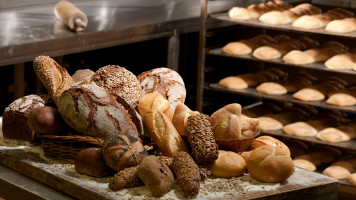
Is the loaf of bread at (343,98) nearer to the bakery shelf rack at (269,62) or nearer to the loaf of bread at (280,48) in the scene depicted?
the bakery shelf rack at (269,62)

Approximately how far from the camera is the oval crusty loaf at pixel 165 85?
1925 mm

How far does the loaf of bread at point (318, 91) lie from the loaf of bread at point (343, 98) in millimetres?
80

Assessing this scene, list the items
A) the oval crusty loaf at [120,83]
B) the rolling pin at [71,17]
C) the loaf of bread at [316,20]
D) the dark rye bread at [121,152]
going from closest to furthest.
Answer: the dark rye bread at [121,152], the oval crusty loaf at [120,83], the rolling pin at [71,17], the loaf of bread at [316,20]

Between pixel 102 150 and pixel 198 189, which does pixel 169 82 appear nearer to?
pixel 102 150

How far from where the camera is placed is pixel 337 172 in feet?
11.3

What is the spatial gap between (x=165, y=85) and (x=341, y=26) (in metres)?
1.99

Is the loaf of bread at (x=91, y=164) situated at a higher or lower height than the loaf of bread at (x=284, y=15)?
lower

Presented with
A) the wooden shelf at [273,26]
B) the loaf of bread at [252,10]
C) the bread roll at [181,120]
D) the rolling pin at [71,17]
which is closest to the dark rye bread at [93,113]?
the bread roll at [181,120]

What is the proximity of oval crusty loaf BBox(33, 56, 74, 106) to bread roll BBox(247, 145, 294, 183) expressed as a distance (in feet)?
2.23

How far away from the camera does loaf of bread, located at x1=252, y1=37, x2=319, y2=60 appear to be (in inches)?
150

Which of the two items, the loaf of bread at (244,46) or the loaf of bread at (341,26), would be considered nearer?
the loaf of bread at (341,26)

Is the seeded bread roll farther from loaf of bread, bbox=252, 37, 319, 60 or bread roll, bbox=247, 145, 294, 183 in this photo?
loaf of bread, bbox=252, 37, 319, 60

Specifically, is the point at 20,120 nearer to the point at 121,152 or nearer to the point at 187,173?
the point at 121,152

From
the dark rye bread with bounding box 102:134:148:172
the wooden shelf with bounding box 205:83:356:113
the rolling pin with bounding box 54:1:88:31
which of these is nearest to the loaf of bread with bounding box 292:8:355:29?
the wooden shelf with bounding box 205:83:356:113
